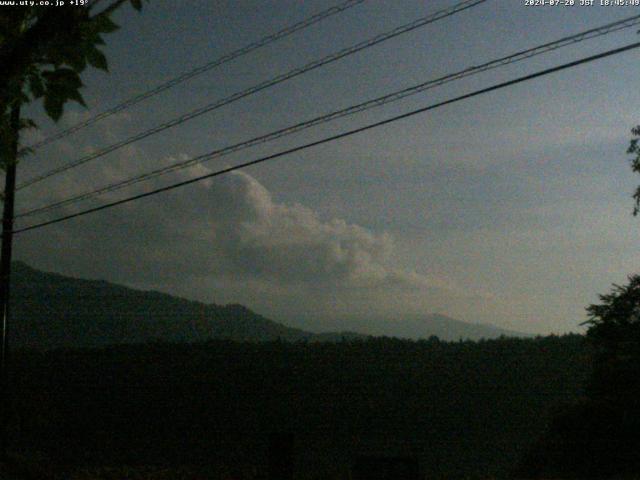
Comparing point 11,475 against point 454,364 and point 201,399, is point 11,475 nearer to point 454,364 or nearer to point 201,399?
point 201,399

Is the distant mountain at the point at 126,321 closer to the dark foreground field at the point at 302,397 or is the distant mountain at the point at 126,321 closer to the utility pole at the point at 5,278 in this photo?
the dark foreground field at the point at 302,397

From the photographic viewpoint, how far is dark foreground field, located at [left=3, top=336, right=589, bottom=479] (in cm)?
2844

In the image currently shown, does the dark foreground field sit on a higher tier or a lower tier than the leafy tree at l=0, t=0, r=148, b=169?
lower

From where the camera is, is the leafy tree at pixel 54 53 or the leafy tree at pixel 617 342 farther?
the leafy tree at pixel 617 342

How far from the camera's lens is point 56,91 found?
3996mm

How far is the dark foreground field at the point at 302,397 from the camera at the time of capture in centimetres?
2844

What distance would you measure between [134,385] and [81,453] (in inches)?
457

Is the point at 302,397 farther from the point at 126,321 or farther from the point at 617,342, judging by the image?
the point at 126,321

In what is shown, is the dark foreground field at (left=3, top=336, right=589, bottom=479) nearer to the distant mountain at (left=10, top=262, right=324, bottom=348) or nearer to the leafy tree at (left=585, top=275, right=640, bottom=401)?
the leafy tree at (left=585, top=275, right=640, bottom=401)

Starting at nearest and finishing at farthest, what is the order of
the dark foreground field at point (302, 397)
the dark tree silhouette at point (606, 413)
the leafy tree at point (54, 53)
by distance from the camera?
1. the leafy tree at point (54, 53)
2. the dark tree silhouette at point (606, 413)
3. the dark foreground field at point (302, 397)

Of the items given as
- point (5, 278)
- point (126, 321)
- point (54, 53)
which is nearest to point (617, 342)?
point (5, 278)

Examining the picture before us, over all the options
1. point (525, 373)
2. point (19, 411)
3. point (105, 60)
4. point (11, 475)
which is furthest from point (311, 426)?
point (105, 60)

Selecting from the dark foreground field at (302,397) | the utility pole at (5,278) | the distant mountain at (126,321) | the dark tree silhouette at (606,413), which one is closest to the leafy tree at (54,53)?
the utility pole at (5,278)

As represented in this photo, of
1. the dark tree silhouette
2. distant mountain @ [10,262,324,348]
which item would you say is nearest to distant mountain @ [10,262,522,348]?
distant mountain @ [10,262,324,348]
